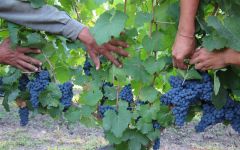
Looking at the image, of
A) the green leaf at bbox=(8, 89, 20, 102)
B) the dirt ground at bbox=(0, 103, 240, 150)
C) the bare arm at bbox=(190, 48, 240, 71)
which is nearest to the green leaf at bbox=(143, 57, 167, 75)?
the bare arm at bbox=(190, 48, 240, 71)

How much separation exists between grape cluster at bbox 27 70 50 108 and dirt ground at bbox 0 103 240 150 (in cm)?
293

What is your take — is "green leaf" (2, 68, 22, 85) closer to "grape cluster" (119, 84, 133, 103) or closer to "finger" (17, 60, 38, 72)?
"finger" (17, 60, 38, 72)

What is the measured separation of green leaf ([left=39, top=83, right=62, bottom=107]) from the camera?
253cm

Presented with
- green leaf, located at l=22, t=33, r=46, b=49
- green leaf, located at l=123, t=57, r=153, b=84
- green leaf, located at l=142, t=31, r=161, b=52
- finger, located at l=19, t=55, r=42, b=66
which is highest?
green leaf, located at l=22, t=33, r=46, b=49

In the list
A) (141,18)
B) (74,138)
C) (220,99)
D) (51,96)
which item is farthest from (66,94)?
(74,138)

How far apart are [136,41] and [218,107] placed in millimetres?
614

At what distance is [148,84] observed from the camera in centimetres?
241

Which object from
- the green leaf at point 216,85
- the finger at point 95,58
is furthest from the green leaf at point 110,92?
the green leaf at point 216,85

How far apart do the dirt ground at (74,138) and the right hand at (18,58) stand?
9.94ft

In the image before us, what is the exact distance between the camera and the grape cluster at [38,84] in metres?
2.54

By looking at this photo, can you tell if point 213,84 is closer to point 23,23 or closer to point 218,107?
point 218,107

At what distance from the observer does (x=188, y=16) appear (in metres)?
2.05

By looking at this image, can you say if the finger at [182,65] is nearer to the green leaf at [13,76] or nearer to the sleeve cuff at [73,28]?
the sleeve cuff at [73,28]

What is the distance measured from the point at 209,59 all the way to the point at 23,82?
1.18 metres
